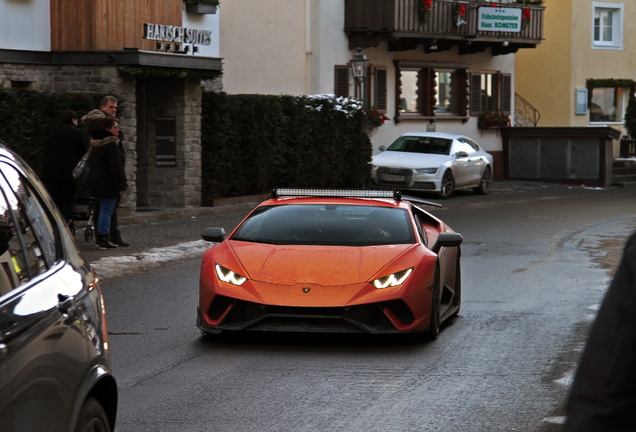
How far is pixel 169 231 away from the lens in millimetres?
17688

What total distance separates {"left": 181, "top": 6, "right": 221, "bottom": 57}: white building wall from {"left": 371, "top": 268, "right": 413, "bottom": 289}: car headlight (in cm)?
1528

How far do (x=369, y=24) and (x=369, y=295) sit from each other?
2472cm

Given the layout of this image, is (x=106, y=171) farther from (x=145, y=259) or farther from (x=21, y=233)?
(x=21, y=233)

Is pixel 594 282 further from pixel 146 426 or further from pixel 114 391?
pixel 114 391

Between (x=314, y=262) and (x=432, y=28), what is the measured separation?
2643 cm

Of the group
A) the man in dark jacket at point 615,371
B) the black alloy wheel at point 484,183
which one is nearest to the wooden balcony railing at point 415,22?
the black alloy wheel at point 484,183

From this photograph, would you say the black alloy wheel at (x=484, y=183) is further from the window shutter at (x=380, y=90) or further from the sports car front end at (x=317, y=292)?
the sports car front end at (x=317, y=292)

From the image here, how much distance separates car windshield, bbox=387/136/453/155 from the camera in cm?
2859

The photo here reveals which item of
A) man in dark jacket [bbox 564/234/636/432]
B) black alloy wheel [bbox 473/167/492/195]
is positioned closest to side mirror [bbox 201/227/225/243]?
man in dark jacket [bbox 564/234/636/432]

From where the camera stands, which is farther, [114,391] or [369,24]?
[369,24]

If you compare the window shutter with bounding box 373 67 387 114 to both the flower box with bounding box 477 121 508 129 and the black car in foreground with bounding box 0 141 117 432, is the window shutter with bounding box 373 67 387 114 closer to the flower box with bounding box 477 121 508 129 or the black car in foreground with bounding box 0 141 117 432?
the flower box with bounding box 477 121 508 129

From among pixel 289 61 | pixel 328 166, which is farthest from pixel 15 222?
pixel 289 61

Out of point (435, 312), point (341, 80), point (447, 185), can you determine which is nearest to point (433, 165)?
point (447, 185)

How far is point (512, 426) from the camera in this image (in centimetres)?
596
